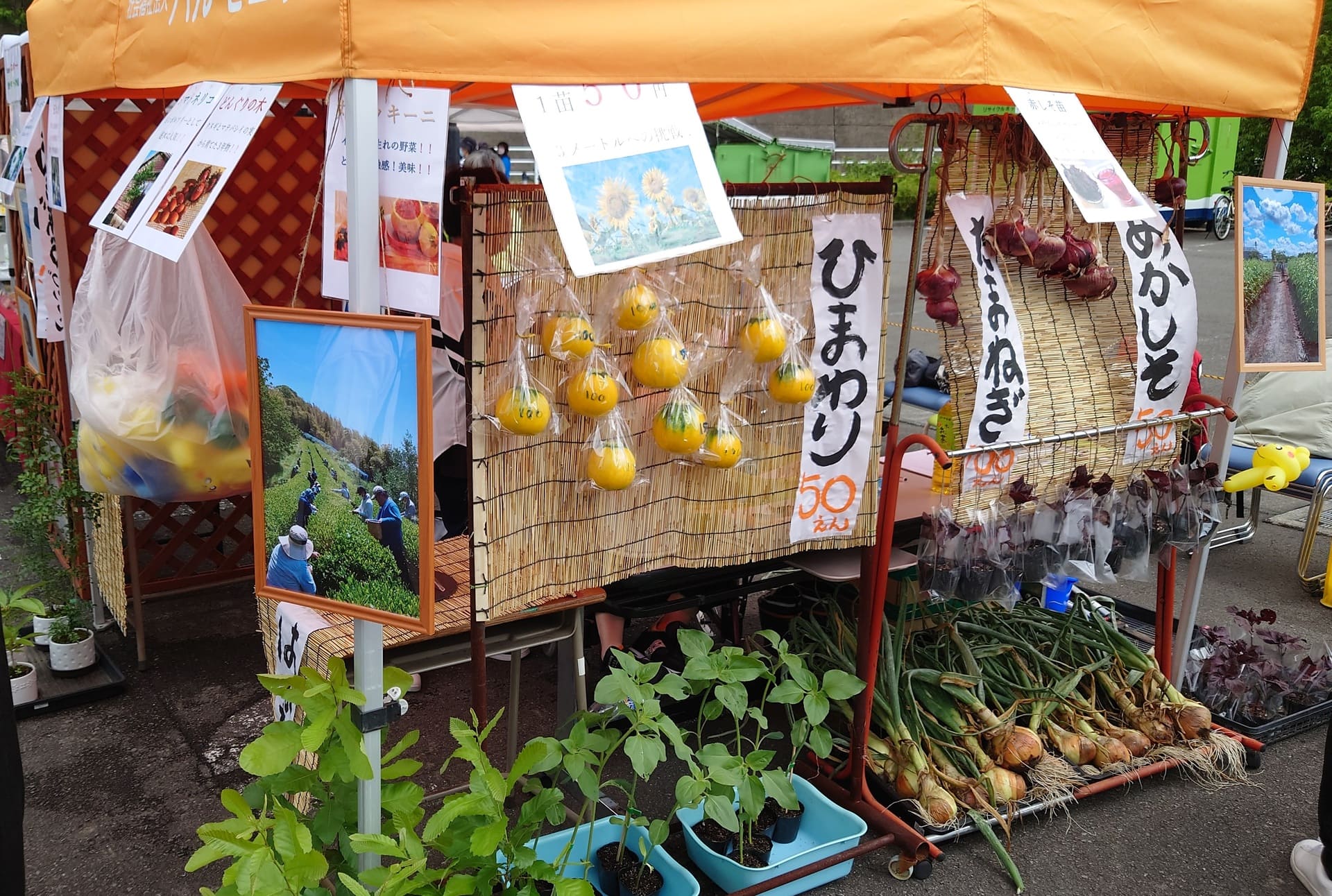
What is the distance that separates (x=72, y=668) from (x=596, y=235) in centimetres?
303

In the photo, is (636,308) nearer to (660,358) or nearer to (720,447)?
(660,358)

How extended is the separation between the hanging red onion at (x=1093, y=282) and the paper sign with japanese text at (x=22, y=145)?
3.21 metres

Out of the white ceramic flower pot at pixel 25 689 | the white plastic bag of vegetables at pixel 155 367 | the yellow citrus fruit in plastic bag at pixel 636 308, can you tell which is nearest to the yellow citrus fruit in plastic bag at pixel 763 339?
the yellow citrus fruit in plastic bag at pixel 636 308

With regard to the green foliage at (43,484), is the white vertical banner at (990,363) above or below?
above

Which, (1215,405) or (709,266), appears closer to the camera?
(709,266)

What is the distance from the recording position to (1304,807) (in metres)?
3.18

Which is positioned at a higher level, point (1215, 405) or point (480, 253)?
point (480, 253)

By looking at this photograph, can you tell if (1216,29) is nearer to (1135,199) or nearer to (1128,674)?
(1135,199)

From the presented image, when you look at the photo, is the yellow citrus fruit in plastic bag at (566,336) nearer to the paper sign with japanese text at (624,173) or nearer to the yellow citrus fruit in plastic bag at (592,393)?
the yellow citrus fruit in plastic bag at (592,393)

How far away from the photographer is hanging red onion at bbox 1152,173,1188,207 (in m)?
3.04

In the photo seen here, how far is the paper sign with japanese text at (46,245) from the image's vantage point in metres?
3.64

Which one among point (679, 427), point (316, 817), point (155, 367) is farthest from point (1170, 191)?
point (155, 367)

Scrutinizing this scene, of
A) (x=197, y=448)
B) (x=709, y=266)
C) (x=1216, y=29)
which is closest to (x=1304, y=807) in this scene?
(x=1216, y=29)

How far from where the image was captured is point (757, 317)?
95.7 inches
